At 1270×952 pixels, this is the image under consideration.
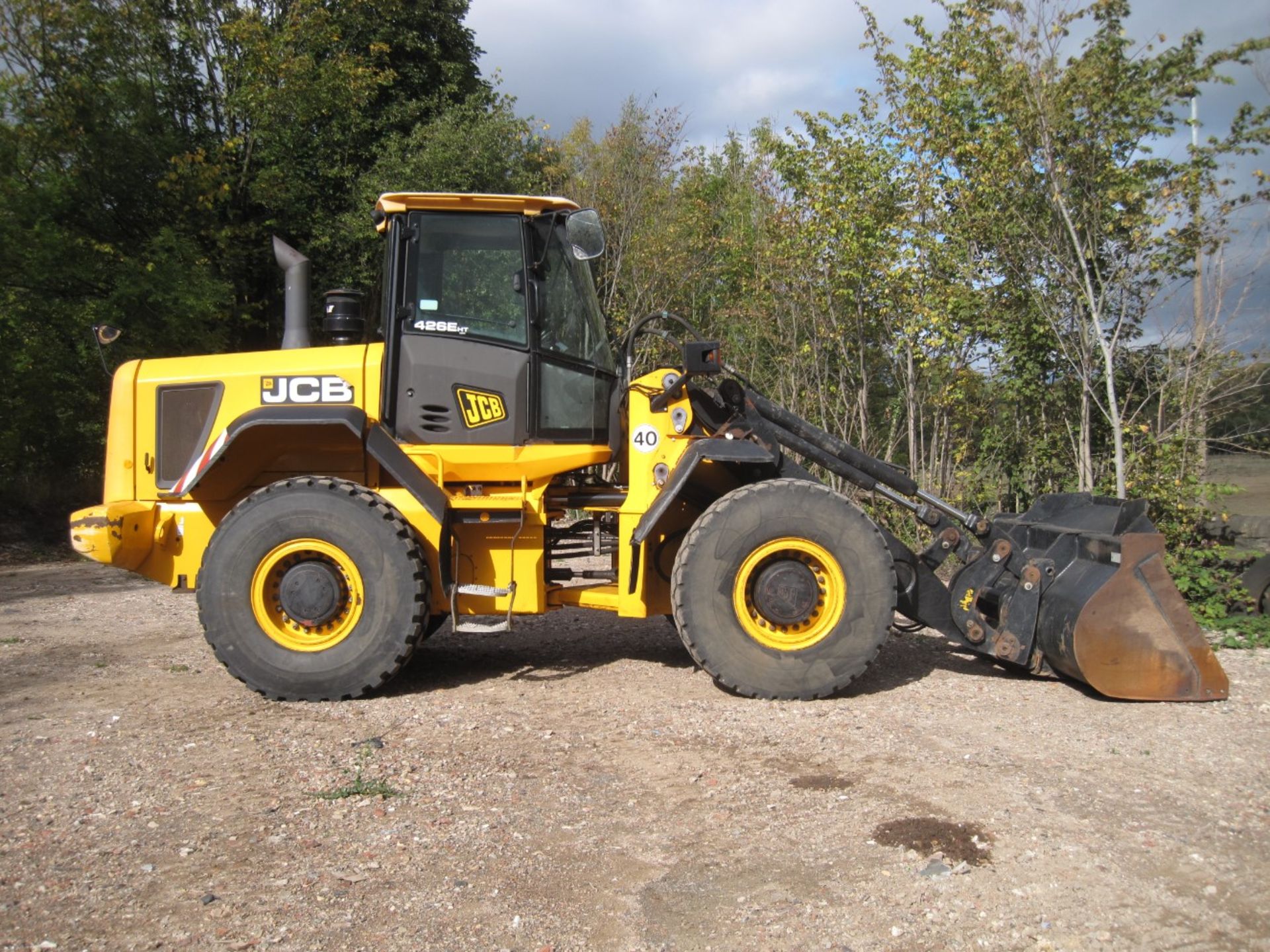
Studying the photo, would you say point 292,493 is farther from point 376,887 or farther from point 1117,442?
point 1117,442

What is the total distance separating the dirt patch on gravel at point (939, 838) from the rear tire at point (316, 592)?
302 cm

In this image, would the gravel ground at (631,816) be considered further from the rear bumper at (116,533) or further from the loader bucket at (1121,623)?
the rear bumper at (116,533)

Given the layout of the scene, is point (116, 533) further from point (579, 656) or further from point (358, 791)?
point (579, 656)

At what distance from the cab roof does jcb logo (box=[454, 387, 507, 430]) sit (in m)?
1.12


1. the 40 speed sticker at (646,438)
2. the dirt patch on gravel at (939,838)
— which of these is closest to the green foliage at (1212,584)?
the 40 speed sticker at (646,438)

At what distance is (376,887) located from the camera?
3623mm

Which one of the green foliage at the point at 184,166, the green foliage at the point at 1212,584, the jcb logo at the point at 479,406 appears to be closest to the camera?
the jcb logo at the point at 479,406

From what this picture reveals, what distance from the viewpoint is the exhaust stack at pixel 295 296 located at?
683cm

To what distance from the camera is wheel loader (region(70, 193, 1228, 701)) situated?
5945 millimetres

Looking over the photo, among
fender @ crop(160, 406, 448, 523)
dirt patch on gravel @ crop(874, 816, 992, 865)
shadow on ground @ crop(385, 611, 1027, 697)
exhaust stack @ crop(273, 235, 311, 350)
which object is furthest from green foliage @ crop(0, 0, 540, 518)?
dirt patch on gravel @ crop(874, 816, 992, 865)

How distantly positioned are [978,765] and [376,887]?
108 inches

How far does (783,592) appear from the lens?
5988 mm

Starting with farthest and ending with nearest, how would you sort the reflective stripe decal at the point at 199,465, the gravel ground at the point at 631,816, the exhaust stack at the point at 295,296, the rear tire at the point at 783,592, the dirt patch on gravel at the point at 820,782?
the exhaust stack at the point at 295,296
the reflective stripe decal at the point at 199,465
the rear tire at the point at 783,592
the dirt patch on gravel at the point at 820,782
the gravel ground at the point at 631,816

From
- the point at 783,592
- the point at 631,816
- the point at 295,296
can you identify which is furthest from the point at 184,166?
the point at 631,816
